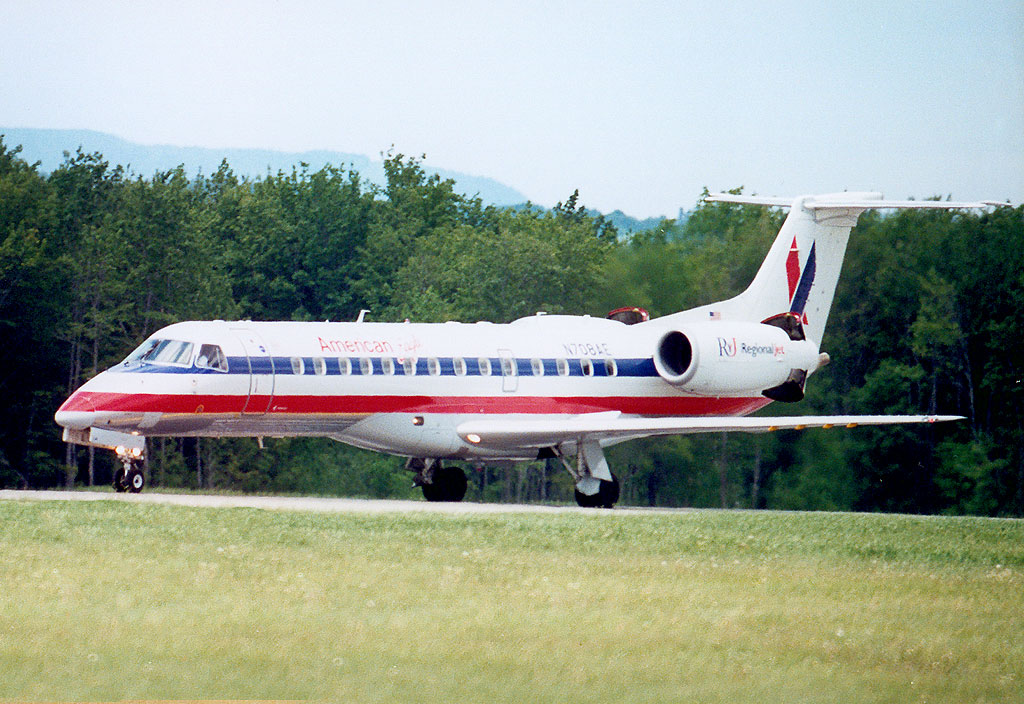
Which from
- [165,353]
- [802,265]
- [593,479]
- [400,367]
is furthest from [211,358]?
[802,265]

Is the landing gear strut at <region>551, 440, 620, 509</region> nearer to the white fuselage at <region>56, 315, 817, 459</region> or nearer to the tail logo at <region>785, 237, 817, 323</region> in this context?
the white fuselage at <region>56, 315, 817, 459</region>

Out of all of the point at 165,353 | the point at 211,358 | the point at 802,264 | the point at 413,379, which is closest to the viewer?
the point at 211,358

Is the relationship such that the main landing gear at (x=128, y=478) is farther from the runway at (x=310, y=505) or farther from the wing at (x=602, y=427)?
the wing at (x=602, y=427)

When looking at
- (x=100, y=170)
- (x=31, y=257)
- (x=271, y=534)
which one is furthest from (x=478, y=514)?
(x=100, y=170)

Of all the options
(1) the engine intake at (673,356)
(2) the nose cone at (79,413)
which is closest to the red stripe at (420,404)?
(2) the nose cone at (79,413)

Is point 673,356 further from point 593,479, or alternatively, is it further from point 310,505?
point 310,505

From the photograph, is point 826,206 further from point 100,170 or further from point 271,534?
point 100,170

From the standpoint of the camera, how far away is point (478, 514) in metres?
23.8

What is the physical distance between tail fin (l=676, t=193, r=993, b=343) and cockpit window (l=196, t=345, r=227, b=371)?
1141 cm

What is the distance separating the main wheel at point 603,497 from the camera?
99.0 feet

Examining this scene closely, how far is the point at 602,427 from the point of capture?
2884 centimetres

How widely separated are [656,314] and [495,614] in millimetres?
33227

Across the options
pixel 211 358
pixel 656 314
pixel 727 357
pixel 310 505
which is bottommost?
pixel 310 505

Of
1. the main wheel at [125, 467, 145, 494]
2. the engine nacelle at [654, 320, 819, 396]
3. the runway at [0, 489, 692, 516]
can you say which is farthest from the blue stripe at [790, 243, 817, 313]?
the main wheel at [125, 467, 145, 494]
